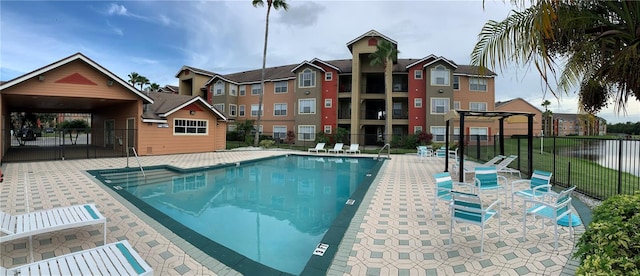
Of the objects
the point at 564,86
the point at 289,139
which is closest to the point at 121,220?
the point at 564,86

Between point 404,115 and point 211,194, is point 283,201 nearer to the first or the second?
point 211,194

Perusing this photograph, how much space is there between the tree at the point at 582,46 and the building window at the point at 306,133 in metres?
26.6

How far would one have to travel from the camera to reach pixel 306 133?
3067cm

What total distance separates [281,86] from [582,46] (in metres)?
30.7

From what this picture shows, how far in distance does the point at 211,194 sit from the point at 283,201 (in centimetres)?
252

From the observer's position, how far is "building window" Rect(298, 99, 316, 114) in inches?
1190

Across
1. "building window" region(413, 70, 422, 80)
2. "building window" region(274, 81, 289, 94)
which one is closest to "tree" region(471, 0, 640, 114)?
"building window" region(413, 70, 422, 80)

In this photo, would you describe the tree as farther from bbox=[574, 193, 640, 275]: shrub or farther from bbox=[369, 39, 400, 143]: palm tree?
bbox=[369, 39, 400, 143]: palm tree

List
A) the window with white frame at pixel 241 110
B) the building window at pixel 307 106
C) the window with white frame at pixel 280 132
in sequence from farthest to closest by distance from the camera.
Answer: the window with white frame at pixel 241 110
the window with white frame at pixel 280 132
the building window at pixel 307 106

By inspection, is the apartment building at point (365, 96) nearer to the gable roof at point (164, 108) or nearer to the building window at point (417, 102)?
the building window at point (417, 102)

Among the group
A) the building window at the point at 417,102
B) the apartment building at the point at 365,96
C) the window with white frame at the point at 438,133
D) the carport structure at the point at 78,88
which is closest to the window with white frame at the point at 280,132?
the apartment building at the point at 365,96

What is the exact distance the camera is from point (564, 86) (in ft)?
13.4

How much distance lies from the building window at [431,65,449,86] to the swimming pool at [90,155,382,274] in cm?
1748

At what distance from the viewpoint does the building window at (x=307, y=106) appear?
30.2 m
